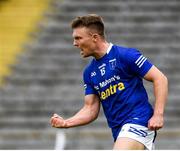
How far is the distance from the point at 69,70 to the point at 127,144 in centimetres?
769

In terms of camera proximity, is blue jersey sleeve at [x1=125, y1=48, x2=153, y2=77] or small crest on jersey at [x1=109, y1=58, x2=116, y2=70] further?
small crest on jersey at [x1=109, y1=58, x2=116, y2=70]

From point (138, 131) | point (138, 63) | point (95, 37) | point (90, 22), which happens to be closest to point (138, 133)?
point (138, 131)

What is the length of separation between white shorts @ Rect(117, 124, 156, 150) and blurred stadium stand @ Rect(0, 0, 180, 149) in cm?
546

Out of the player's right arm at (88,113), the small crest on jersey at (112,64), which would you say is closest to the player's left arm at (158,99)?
the small crest on jersey at (112,64)

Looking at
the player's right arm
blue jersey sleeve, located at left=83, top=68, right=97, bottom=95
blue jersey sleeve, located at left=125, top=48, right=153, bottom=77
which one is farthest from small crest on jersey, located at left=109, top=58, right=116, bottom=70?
the player's right arm

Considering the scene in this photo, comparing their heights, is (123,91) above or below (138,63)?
below

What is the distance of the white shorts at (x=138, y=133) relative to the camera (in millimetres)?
6586

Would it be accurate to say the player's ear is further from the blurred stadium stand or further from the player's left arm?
the blurred stadium stand

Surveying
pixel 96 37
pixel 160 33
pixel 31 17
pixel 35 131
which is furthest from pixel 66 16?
pixel 96 37

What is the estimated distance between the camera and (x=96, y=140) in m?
12.6

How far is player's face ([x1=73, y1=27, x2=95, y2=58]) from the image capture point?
667 centimetres

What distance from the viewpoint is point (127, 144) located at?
21.4ft

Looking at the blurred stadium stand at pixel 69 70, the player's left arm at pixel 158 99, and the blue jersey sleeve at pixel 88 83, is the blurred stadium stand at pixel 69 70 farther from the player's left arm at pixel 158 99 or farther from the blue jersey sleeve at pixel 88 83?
the player's left arm at pixel 158 99

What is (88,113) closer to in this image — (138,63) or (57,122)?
(57,122)
